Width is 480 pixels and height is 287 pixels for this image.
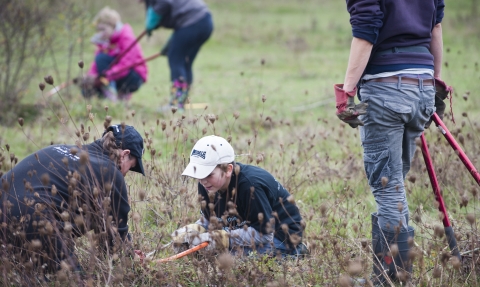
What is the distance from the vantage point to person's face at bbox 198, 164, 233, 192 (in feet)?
11.7

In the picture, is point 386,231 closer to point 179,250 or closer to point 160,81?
point 179,250

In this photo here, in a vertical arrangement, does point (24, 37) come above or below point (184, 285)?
above

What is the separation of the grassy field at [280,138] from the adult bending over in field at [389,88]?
156mm

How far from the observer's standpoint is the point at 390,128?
3.04m

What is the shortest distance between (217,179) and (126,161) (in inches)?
21.4

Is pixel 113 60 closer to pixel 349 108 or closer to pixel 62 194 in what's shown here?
pixel 62 194

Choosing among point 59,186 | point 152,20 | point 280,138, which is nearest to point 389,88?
point 59,186

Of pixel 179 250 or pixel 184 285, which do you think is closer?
pixel 184 285

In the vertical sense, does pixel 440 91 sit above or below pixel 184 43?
below

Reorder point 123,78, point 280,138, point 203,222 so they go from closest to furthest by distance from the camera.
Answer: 1. point 203,222
2. point 280,138
3. point 123,78

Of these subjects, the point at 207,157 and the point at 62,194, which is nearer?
the point at 62,194

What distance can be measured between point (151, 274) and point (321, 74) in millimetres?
9623

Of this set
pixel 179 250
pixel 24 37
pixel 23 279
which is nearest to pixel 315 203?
pixel 179 250

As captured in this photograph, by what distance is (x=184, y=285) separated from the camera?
10.8 feet
